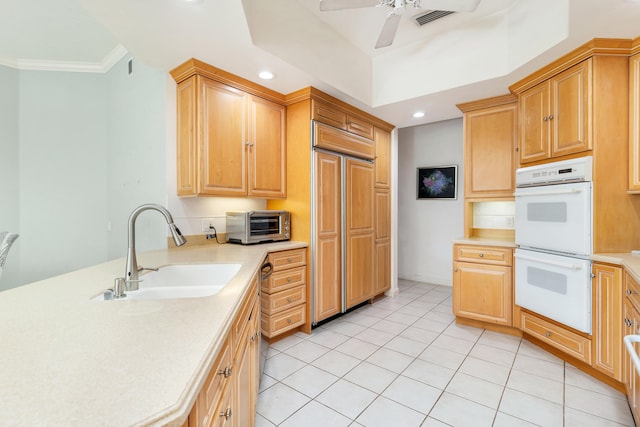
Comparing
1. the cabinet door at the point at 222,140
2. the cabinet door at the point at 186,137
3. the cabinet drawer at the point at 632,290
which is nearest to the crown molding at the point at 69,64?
the cabinet door at the point at 186,137

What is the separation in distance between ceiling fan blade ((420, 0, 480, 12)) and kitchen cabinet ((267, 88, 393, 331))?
1179 millimetres

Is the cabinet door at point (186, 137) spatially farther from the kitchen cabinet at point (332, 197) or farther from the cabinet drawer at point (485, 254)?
the cabinet drawer at point (485, 254)

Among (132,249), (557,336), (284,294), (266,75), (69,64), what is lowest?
(557,336)

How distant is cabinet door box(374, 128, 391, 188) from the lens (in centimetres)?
375

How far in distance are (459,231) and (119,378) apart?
4598 millimetres

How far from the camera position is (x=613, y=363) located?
192cm

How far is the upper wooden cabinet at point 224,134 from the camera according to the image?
94.0 inches

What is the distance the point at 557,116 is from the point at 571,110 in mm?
107

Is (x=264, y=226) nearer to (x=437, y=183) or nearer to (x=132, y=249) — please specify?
(x=132, y=249)

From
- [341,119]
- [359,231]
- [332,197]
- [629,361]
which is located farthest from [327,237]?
[629,361]

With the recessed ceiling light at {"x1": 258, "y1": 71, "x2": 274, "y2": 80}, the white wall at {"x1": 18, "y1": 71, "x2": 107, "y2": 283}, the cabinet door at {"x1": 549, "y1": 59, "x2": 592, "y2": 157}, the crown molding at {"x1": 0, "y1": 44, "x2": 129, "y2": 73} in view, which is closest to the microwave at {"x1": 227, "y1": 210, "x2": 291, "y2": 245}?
the recessed ceiling light at {"x1": 258, "y1": 71, "x2": 274, "y2": 80}

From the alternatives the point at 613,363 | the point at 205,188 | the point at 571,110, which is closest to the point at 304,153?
the point at 205,188

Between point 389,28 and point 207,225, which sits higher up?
point 389,28

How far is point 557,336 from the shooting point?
2.31 meters
